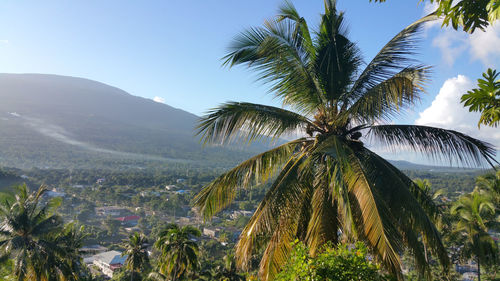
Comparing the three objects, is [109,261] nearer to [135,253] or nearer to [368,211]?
[135,253]

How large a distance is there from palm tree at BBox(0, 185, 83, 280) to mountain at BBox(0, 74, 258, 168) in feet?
158

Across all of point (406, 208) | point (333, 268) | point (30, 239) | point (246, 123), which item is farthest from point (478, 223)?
point (30, 239)

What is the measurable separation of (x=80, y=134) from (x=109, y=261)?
98926 mm

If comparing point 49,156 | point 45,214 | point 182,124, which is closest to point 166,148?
point 49,156

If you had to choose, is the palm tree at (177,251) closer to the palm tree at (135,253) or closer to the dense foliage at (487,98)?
the palm tree at (135,253)

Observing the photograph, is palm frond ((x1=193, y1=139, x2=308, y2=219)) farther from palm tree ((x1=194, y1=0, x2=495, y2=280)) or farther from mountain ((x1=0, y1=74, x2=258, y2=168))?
mountain ((x1=0, y1=74, x2=258, y2=168))

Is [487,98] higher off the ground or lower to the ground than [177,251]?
higher

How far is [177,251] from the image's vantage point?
576 inches

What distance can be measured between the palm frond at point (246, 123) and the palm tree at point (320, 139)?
0.01 meters

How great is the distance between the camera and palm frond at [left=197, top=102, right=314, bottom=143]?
3.99 meters

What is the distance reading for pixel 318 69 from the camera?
4301mm

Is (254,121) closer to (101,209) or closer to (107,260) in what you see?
(107,260)

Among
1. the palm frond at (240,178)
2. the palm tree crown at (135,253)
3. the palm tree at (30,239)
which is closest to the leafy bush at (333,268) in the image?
the palm frond at (240,178)

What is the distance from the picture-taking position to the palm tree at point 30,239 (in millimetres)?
9342
